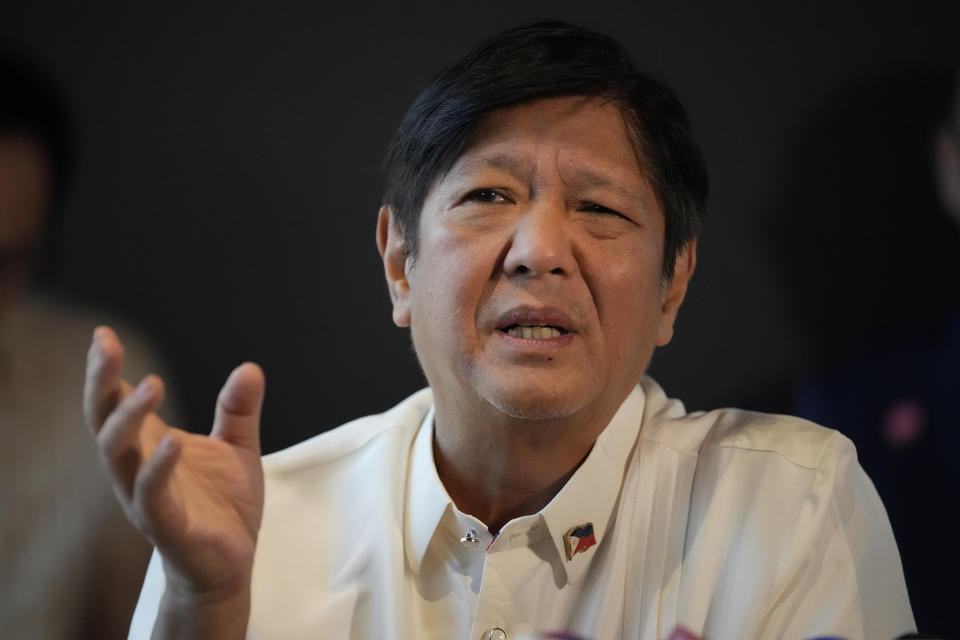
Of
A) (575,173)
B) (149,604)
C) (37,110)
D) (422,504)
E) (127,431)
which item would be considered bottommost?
(149,604)

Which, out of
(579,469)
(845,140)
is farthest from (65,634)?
(845,140)

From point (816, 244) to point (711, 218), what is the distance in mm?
174

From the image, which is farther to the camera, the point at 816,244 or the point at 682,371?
the point at 682,371

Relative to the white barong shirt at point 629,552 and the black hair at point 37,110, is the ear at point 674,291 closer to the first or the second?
the white barong shirt at point 629,552

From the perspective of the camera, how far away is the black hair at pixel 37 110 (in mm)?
1522

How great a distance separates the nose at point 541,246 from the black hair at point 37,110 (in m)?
0.82

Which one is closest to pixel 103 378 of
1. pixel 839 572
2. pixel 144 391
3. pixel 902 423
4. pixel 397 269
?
pixel 144 391

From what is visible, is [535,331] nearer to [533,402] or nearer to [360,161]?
[533,402]

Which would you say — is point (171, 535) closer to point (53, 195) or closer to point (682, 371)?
point (53, 195)

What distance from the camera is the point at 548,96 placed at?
1241mm

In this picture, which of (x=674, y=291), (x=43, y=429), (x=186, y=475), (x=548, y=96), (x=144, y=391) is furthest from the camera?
(x=43, y=429)

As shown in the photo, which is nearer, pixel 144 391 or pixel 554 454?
pixel 144 391

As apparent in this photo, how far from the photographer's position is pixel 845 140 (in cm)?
152

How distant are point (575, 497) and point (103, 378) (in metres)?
0.64
